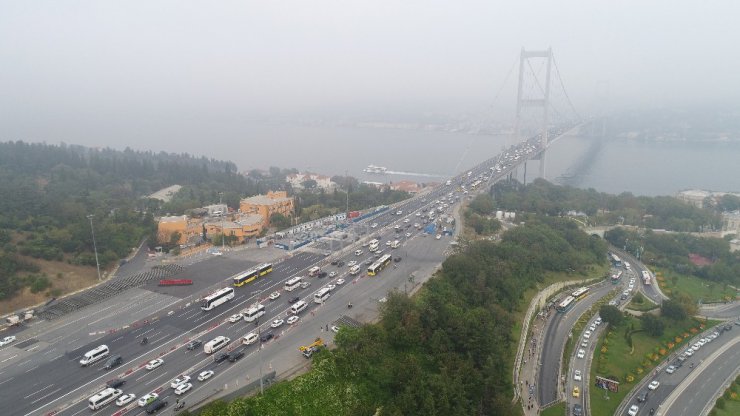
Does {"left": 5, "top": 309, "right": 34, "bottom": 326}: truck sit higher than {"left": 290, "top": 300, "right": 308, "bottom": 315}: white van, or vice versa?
{"left": 5, "top": 309, "right": 34, "bottom": 326}: truck

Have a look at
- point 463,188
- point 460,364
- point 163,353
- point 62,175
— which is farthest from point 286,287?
point 62,175

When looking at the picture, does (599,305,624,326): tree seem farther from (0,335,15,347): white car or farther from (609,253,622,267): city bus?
(0,335,15,347): white car

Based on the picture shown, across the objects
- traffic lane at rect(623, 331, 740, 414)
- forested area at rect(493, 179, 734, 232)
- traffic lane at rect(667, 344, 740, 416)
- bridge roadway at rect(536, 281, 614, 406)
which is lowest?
traffic lane at rect(667, 344, 740, 416)

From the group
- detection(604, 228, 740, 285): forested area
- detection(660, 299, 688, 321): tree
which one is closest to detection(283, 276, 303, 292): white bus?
detection(660, 299, 688, 321): tree

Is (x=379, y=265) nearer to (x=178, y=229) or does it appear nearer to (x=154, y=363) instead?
(x=154, y=363)

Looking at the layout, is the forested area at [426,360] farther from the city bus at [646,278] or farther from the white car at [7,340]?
the city bus at [646,278]

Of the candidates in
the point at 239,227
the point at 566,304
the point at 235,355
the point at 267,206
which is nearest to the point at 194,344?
the point at 235,355

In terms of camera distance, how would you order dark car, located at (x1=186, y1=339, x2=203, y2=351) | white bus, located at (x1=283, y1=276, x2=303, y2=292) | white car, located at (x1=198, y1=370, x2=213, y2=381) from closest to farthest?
white car, located at (x1=198, y1=370, x2=213, y2=381) → dark car, located at (x1=186, y1=339, x2=203, y2=351) → white bus, located at (x1=283, y1=276, x2=303, y2=292)

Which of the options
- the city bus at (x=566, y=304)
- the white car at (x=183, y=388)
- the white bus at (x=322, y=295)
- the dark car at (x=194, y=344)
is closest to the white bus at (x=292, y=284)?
the white bus at (x=322, y=295)

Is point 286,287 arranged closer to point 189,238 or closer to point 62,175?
point 189,238
